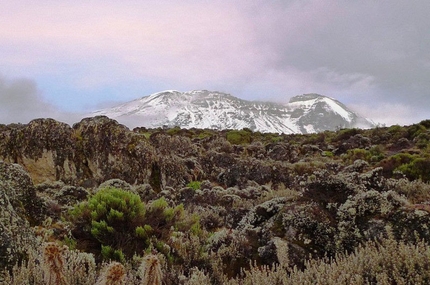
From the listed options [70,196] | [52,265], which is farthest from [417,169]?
[52,265]

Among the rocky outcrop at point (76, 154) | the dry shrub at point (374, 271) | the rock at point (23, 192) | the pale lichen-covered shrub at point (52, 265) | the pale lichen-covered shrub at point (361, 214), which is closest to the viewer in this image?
the pale lichen-covered shrub at point (52, 265)

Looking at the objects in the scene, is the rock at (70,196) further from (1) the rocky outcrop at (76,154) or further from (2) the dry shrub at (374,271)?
(2) the dry shrub at (374,271)

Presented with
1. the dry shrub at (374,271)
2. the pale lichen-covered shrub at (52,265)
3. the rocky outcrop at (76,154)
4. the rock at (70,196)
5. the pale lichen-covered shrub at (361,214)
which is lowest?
the dry shrub at (374,271)

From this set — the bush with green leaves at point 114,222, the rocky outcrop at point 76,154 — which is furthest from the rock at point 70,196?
the rocky outcrop at point 76,154

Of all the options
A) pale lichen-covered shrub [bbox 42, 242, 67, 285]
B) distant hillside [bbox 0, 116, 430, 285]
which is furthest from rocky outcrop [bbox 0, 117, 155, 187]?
pale lichen-covered shrub [bbox 42, 242, 67, 285]

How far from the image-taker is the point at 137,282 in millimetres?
3623

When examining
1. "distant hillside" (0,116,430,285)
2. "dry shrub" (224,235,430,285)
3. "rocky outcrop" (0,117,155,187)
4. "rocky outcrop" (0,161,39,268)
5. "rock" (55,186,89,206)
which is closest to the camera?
"dry shrub" (224,235,430,285)

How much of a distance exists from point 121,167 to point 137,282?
31.6 feet

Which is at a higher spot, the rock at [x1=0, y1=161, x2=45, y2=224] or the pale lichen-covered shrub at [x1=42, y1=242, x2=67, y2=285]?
the rock at [x1=0, y1=161, x2=45, y2=224]

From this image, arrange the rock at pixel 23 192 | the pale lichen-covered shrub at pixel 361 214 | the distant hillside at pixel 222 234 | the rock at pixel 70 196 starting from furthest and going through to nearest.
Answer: the rock at pixel 70 196 → the rock at pixel 23 192 → the pale lichen-covered shrub at pixel 361 214 → the distant hillside at pixel 222 234

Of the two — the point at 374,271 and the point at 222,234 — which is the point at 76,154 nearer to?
the point at 222,234

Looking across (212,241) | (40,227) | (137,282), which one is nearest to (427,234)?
(212,241)

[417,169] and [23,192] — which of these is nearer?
[23,192]

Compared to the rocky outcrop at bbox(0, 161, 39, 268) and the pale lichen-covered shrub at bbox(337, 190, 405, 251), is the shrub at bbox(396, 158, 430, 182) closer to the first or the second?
the pale lichen-covered shrub at bbox(337, 190, 405, 251)
